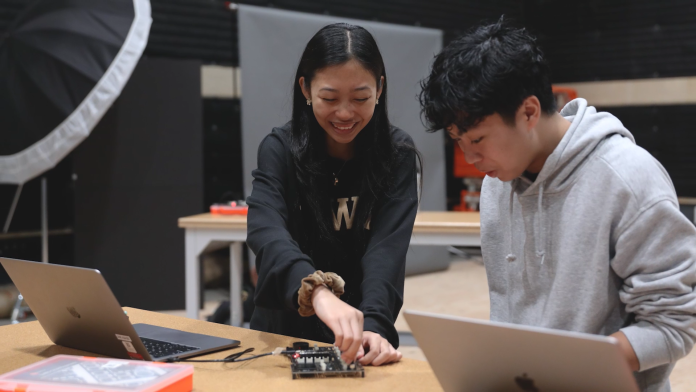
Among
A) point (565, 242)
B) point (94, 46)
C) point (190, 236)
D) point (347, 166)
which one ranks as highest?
point (94, 46)

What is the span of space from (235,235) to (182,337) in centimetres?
220

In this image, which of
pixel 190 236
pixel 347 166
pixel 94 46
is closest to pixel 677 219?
pixel 347 166

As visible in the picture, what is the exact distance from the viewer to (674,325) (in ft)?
3.67

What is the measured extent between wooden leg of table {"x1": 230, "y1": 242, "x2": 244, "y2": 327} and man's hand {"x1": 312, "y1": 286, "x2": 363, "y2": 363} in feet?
9.01

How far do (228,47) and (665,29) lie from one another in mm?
4353

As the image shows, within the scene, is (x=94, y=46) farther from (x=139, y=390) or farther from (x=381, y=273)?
(x=139, y=390)

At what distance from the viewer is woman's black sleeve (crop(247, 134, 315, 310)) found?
4.88 ft

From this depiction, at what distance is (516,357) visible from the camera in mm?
956

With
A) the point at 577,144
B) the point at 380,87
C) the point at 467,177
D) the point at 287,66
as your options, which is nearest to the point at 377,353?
the point at 577,144

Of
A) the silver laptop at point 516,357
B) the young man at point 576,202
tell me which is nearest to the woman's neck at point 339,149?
the young man at point 576,202

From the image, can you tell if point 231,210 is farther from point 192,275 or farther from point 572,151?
point 572,151

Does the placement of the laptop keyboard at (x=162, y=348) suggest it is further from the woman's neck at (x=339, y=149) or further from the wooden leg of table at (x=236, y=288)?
the wooden leg of table at (x=236, y=288)

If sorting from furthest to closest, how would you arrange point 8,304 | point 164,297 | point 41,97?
point 164,297, point 8,304, point 41,97

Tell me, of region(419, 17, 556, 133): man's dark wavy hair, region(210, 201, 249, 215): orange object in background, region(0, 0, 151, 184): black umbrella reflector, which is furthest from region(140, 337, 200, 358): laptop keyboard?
region(0, 0, 151, 184): black umbrella reflector
